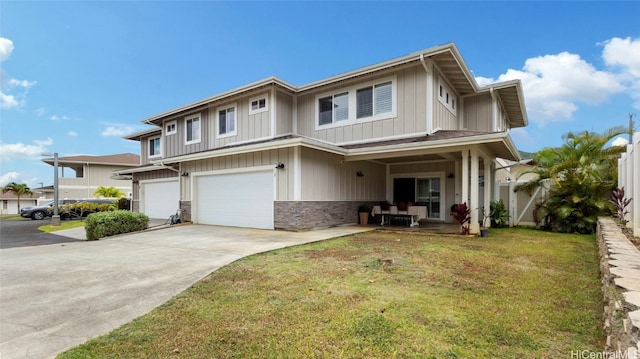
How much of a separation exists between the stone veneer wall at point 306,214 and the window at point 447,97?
17.8 feet

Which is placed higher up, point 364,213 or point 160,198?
point 160,198

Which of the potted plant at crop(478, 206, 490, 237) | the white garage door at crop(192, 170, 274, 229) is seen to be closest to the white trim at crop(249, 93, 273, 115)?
the white garage door at crop(192, 170, 274, 229)

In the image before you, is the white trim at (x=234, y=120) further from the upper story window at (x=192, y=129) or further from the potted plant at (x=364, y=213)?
the potted plant at (x=364, y=213)

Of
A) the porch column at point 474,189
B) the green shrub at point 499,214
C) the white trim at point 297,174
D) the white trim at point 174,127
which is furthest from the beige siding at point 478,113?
the white trim at point 174,127

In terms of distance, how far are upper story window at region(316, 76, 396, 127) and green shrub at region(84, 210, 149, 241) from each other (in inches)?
307

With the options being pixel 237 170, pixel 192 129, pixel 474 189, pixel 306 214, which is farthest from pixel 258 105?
pixel 474 189

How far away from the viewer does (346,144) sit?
40.1ft

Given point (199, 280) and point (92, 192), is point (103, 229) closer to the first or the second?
point (199, 280)

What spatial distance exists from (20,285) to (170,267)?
79.8 inches

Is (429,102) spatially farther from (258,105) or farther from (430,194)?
(258,105)

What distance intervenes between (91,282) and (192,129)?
41.9ft

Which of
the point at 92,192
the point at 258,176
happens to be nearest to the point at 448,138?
the point at 258,176

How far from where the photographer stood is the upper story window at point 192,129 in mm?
16188

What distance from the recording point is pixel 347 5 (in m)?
13.9
